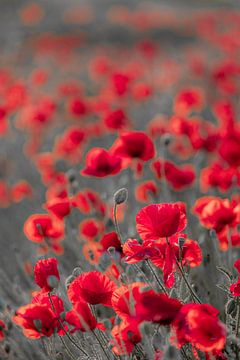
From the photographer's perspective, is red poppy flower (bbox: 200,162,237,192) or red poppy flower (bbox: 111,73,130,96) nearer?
red poppy flower (bbox: 200,162,237,192)

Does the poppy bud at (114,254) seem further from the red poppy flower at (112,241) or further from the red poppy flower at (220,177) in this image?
the red poppy flower at (220,177)

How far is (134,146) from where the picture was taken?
2.40 m

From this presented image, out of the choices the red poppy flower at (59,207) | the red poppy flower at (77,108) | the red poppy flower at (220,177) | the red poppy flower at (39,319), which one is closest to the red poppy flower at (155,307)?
the red poppy flower at (39,319)

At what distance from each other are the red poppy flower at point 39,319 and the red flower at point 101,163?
91 centimetres

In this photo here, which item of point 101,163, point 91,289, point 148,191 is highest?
point 91,289

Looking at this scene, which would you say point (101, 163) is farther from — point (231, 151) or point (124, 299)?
point (124, 299)

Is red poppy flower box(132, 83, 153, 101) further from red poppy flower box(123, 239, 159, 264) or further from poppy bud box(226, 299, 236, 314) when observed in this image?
poppy bud box(226, 299, 236, 314)

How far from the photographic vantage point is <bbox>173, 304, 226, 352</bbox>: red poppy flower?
125 cm

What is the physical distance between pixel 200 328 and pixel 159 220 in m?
0.35

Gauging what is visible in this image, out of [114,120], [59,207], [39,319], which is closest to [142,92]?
[114,120]

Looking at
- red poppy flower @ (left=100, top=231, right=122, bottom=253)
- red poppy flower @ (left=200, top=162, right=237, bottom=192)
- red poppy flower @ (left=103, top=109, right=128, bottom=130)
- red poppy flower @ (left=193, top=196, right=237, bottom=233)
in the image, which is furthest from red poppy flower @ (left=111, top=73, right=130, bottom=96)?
red poppy flower @ (left=100, top=231, right=122, bottom=253)

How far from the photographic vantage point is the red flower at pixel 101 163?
2.30 meters

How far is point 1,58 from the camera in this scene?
10188 millimetres

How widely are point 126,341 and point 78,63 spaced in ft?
29.7
